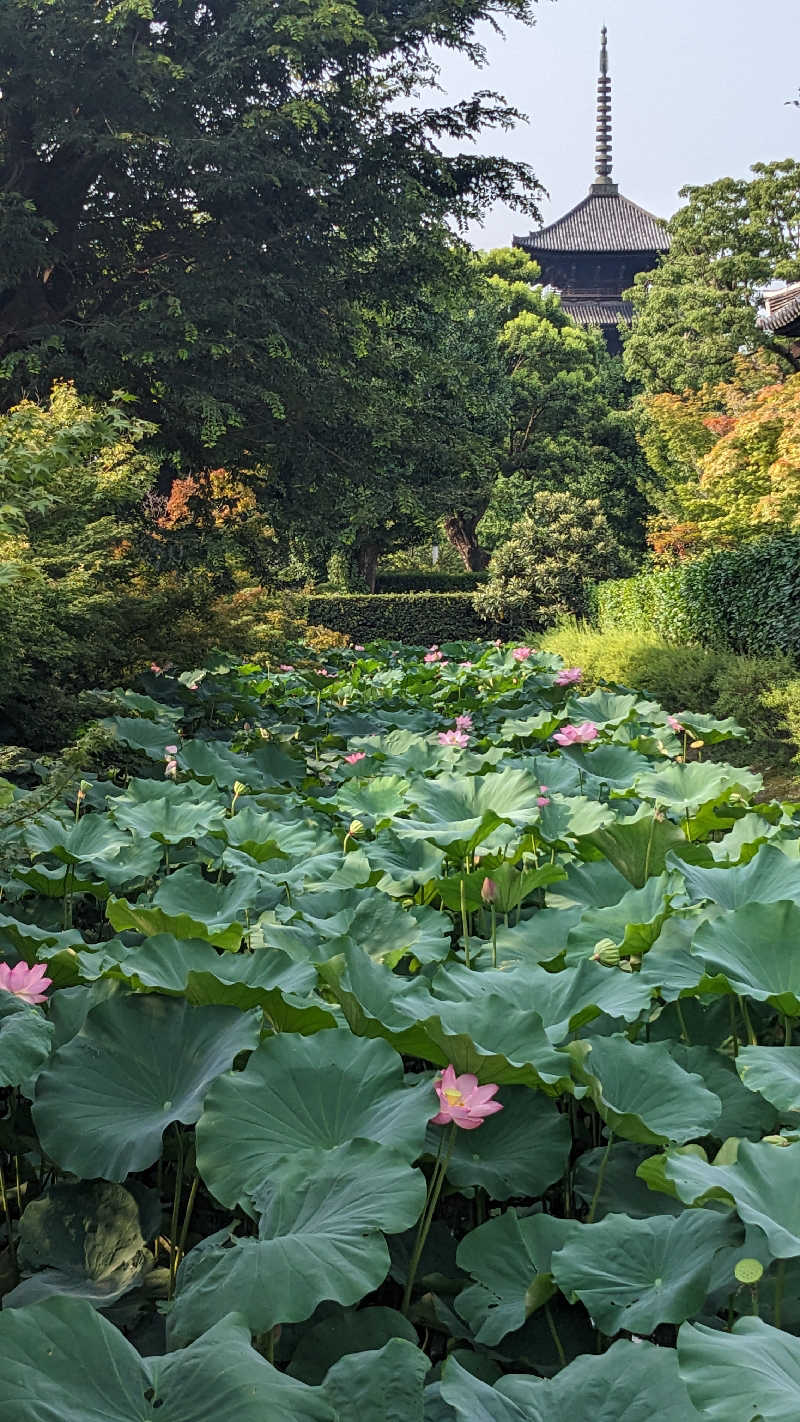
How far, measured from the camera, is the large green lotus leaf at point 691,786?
8.52 feet

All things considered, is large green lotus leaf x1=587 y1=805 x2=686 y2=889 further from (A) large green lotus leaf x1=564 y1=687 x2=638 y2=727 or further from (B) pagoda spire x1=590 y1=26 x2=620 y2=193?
(B) pagoda spire x1=590 y1=26 x2=620 y2=193

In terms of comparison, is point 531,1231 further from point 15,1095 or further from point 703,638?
point 703,638

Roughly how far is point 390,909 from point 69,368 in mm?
9080

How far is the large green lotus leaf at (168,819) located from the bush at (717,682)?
5180mm

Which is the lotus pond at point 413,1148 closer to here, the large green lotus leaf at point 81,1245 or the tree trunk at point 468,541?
the large green lotus leaf at point 81,1245

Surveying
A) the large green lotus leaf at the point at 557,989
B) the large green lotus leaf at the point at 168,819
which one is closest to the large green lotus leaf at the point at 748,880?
the large green lotus leaf at the point at 557,989

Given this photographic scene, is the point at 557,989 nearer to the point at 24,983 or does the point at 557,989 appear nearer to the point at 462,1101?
the point at 462,1101

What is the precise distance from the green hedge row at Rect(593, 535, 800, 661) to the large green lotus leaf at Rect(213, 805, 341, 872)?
7303mm

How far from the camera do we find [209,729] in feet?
16.8

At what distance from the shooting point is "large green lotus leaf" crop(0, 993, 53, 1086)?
1.23 metres

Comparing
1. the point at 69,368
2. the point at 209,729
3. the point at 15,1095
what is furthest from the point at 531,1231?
the point at 69,368

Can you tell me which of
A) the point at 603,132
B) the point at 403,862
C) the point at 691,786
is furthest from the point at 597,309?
the point at 403,862

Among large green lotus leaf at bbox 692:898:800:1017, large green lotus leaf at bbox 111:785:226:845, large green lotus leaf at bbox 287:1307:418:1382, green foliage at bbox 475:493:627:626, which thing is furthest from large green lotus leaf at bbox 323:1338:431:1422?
green foliage at bbox 475:493:627:626

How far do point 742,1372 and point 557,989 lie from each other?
735 mm
